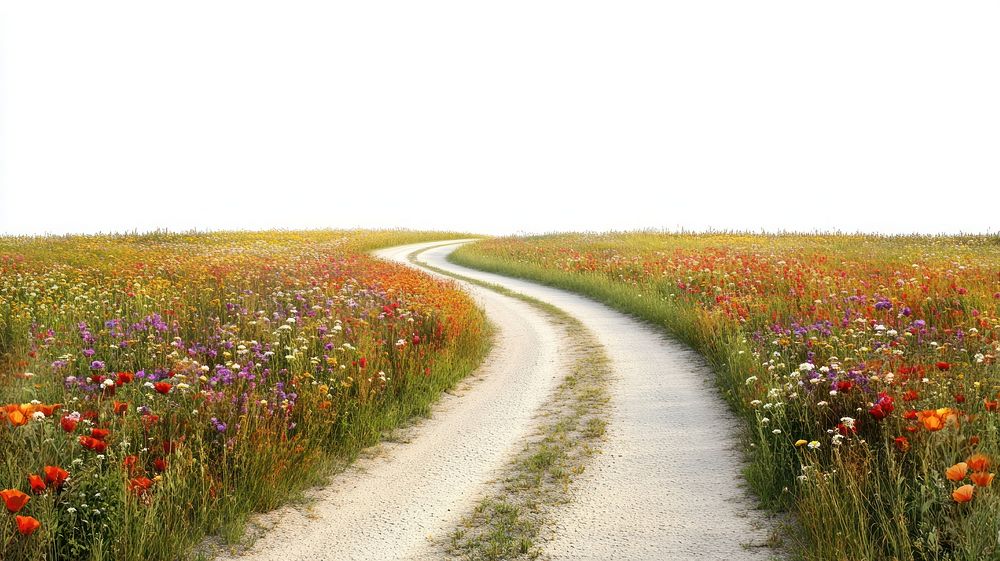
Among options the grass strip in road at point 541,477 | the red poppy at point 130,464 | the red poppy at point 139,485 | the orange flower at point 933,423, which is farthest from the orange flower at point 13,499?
the orange flower at point 933,423

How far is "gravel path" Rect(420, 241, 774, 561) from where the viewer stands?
475 cm

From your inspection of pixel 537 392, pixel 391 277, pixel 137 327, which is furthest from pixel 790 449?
pixel 391 277

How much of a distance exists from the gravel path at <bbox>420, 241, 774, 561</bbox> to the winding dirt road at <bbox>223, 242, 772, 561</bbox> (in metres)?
0.01

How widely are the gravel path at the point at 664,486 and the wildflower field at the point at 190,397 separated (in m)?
2.56

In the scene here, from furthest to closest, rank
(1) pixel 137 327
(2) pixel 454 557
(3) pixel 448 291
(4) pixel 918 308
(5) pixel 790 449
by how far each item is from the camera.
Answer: (3) pixel 448 291
(4) pixel 918 308
(1) pixel 137 327
(5) pixel 790 449
(2) pixel 454 557

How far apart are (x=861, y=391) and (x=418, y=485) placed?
13.5 ft

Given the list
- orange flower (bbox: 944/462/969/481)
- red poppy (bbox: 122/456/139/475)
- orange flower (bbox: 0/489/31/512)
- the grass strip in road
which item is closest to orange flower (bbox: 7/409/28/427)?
orange flower (bbox: 0/489/31/512)

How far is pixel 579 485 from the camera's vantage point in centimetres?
583

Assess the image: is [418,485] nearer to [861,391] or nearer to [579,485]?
[579,485]

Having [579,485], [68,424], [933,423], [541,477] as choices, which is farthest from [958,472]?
[68,424]

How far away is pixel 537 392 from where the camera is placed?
904 cm

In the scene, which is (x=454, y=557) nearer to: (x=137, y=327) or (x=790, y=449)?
(x=790, y=449)

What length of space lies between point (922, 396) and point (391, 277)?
1184cm

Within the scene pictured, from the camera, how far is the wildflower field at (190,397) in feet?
14.2
